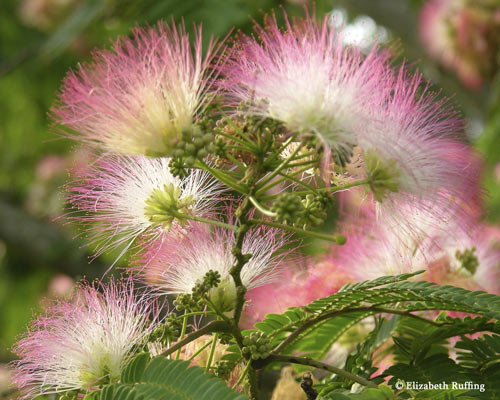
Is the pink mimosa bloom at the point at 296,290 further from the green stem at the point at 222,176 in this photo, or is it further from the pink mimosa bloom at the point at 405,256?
the green stem at the point at 222,176

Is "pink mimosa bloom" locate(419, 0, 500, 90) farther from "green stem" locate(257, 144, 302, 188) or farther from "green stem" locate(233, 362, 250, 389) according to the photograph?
"green stem" locate(233, 362, 250, 389)

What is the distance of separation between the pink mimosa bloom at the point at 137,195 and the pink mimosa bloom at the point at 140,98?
0.13 meters

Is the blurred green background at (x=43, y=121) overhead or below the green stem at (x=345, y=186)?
overhead

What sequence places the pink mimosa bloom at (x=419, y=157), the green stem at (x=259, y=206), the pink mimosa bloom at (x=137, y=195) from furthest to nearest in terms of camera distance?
the pink mimosa bloom at (x=137, y=195) < the pink mimosa bloom at (x=419, y=157) < the green stem at (x=259, y=206)

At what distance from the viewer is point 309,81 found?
55.8 inches

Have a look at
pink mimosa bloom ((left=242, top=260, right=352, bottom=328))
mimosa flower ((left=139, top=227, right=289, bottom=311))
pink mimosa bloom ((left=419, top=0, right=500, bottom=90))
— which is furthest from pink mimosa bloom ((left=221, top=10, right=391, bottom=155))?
pink mimosa bloom ((left=419, top=0, right=500, bottom=90))

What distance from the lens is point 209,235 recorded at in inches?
65.3

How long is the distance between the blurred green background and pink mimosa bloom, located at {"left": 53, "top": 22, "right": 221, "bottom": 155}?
7.76 feet

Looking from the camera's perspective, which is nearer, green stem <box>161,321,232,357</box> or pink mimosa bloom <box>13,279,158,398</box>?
Answer: green stem <box>161,321,232,357</box>

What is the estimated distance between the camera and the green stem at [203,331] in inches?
55.2

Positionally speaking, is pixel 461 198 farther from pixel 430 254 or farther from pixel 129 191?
pixel 129 191

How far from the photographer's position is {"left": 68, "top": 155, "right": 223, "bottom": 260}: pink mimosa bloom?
1579mm

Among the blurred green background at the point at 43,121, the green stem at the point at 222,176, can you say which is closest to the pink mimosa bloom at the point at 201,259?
the green stem at the point at 222,176

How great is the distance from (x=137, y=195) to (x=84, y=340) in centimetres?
37
